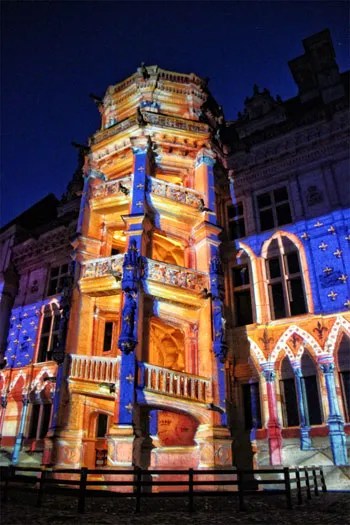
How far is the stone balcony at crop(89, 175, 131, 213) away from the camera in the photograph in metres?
16.8

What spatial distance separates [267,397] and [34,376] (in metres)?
11.4

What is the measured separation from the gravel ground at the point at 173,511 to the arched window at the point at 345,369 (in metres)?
3.45

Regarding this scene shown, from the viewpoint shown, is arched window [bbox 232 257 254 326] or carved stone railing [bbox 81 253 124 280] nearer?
carved stone railing [bbox 81 253 124 280]

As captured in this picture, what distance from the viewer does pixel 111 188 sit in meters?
17.3

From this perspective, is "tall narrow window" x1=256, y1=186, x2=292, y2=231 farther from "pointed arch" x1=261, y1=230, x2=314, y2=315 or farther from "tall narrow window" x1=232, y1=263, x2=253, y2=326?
"tall narrow window" x1=232, y1=263, x2=253, y2=326

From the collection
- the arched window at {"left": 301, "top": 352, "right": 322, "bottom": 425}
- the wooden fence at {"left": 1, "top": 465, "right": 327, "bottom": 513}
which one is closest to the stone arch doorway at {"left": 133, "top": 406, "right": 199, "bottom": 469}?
the wooden fence at {"left": 1, "top": 465, "right": 327, "bottom": 513}

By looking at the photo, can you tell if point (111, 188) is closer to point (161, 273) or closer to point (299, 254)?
point (161, 273)

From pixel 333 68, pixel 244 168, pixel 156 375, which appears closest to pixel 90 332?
pixel 156 375

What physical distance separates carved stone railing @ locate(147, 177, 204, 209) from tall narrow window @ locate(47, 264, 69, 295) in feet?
26.0

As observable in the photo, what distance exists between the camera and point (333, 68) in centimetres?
1817

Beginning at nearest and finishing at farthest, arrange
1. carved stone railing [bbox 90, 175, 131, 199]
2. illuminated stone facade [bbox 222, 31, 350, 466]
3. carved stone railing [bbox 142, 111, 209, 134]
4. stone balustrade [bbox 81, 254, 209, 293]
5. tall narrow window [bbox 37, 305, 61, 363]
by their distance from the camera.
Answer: illuminated stone facade [bbox 222, 31, 350, 466] < stone balustrade [bbox 81, 254, 209, 293] < carved stone railing [bbox 90, 175, 131, 199] < carved stone railing [bbox 142, 111, 209, 134] < tall narrow window [bbox 37, 305, 61, 363]

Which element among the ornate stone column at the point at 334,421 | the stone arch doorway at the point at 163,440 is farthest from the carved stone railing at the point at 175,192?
the stone arch doorway at the point at 163,440

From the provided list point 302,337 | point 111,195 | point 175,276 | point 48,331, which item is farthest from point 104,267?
point 302,337

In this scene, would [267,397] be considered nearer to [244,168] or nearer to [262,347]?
[262,347]
